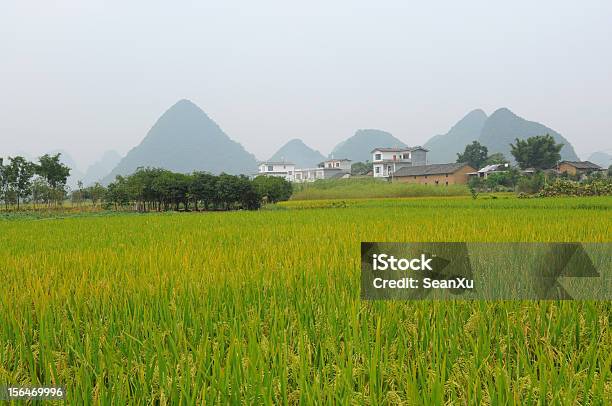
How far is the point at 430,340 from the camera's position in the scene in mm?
1876

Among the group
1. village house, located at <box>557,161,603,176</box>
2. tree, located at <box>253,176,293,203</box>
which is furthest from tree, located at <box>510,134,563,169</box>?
tree, located at <box>253,176,293,203</box>

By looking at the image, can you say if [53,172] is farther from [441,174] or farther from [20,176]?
[441,174]

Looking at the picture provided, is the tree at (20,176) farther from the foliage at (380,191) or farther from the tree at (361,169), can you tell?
the tree at (361,169)

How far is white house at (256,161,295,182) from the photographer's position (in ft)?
203

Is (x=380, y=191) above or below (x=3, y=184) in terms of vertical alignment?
below

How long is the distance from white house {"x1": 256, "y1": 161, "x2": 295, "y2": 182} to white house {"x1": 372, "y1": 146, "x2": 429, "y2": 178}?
1605 cm

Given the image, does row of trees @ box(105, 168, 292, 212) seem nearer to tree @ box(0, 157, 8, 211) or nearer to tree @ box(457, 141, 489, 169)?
tree @ box(0, 157, 8, 211)

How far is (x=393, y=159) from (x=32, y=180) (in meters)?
36.3

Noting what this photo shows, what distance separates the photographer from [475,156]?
5191 cm

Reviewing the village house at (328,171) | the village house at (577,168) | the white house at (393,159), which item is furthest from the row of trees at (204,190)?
the village house at (328,171)

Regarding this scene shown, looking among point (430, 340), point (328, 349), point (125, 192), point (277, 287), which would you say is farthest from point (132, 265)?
point (125, 192)

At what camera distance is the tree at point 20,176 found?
2944cm

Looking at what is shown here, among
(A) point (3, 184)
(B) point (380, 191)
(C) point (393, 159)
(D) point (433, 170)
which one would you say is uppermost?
(C) point (393, 159)

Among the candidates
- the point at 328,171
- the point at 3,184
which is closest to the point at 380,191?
the point at 3,184
